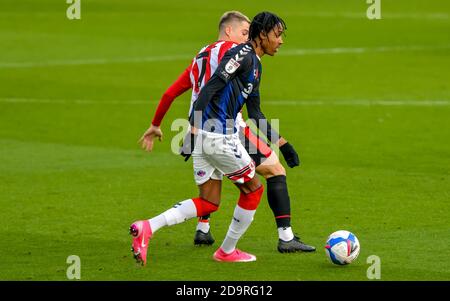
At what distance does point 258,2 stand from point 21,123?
831 inches

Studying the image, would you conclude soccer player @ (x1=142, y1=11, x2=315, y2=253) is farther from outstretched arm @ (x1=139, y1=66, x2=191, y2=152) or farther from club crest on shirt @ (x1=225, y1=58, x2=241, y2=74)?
club crest on shirt @ (x1=225, y1=58, x2=241, y2=74)

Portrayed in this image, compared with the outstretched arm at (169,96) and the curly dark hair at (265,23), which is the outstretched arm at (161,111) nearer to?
the outstretched arm at (169,96)

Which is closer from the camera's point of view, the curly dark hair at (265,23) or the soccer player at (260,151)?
the curly dark hair at (265,23)

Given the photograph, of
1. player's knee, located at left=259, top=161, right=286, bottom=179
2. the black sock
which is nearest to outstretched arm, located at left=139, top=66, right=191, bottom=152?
player's knee, located at left=259, top=161, right=286, bottom=179

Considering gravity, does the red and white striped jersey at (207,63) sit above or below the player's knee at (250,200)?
above

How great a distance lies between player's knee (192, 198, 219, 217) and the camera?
10.3 m

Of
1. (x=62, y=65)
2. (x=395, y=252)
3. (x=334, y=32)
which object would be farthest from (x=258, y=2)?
(x=395, y=252)

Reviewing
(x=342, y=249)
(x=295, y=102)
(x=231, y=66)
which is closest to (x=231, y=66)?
(x=231, y=66)

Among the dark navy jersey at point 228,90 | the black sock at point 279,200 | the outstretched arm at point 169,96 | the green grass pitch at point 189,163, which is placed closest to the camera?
the dark navy jersey at point 228,90

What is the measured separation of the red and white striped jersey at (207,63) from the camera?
11.0 meters

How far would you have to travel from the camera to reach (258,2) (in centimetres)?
4050

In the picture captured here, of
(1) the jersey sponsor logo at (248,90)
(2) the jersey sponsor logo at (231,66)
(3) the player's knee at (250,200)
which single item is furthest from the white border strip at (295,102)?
(2) the jersey sponsor logo at (231,66)
